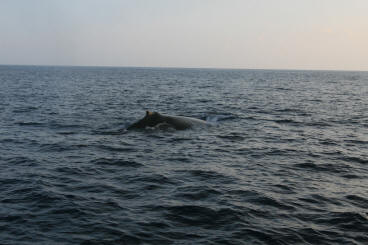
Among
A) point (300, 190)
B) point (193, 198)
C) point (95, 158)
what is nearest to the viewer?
point (193, 198)

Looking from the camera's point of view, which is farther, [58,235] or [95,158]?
[95,158]

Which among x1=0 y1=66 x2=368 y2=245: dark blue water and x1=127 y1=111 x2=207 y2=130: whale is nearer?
x1=0 y1=66 x2=368 y2=245: dark blue water

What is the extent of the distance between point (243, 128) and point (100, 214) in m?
17.8

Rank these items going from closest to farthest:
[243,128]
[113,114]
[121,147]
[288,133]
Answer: [121,147], [288,133], [243,128], [113,114]

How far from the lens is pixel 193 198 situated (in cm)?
1280

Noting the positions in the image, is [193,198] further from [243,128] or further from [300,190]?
[243,128]

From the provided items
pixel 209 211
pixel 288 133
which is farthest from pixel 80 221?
pixel 288 133

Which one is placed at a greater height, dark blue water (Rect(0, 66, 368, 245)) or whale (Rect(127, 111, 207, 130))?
whale (Rect(127, 111, 207, 130))

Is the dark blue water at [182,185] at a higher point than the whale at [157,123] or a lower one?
lower

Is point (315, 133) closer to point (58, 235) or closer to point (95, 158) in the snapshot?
point (95, 158)

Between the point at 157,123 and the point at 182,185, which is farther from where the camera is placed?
the point at 157,123

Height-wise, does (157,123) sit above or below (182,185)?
above

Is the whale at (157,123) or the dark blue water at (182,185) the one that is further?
the whale at (157,123)

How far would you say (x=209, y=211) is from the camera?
11.6 meters
